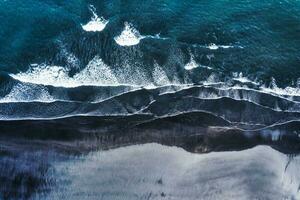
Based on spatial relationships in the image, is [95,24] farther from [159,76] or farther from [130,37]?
[159,76]

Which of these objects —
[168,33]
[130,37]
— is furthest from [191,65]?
[130,37]

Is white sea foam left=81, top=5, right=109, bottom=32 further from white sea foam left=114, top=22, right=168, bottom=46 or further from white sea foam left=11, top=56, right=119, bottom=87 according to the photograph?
white sea foam left=11, top=56, right=119, bottom=87

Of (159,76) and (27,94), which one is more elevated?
(159,76)

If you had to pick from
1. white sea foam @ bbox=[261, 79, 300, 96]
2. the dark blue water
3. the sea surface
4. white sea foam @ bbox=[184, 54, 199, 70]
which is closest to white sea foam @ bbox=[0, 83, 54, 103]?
the sea surface

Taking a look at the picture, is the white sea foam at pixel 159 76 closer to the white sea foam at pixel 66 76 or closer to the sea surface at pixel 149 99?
the sea surface at pixel 149 99

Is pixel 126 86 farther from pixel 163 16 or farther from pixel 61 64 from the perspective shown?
pixel 163 16

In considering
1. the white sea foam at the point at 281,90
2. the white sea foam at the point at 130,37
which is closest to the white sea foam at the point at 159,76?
the white sea foam at the point at 130,37

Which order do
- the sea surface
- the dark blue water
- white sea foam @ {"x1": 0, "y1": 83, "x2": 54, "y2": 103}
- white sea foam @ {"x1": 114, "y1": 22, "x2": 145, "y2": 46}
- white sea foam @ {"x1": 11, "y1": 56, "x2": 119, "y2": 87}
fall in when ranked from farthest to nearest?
white sea foam @ {"x1": 114, "y1": 22, "x2": 145, "y2": 46} → the dark blue water → white sea foam @ {"x1": 11, "y1": 56, "x2": 119, "y2": 87} → white sea foam @ {"x1": 0, "y1": 83, "x2": 54, "y2": 103} → the sea surface
